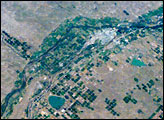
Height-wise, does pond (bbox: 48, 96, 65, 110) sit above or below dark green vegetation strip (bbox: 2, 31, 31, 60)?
below

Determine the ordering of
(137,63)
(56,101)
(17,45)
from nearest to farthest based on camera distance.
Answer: (56,101) < (137,63) < (17,45)

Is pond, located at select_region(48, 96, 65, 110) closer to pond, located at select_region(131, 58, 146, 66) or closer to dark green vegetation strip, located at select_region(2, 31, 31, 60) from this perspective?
dark green vegetation strip, located at select_region(2, 31, 31, 60)

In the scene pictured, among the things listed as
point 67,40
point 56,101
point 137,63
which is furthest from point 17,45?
point 137,63

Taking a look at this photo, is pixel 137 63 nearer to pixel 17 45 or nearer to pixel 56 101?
pixel 56 101

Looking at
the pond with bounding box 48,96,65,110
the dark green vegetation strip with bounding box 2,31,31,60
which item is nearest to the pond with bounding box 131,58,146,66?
the pond with bounding box 48,96,65,110

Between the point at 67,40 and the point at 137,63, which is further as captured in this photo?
the point at 67,40

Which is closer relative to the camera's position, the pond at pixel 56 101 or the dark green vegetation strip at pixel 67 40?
the pond at pixel 56 101

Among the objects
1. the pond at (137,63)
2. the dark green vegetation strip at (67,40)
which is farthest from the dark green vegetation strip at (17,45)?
the pond at (137,63)

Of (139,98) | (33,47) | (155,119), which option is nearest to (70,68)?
(33,47)

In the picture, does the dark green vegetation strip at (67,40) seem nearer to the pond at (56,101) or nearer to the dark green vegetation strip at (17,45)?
the dark green vegetation strip at (17,45)
